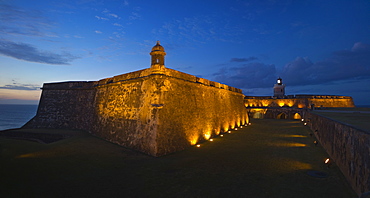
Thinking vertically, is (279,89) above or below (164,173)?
above

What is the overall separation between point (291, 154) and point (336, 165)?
2339 millimetres

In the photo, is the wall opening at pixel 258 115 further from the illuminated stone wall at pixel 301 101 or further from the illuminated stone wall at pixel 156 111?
the illuminated stone wall at pixel 156 111

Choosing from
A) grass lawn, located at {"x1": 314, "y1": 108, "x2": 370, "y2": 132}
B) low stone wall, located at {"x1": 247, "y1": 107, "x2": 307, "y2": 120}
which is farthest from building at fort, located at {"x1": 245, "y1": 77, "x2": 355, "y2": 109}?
grass lawn, located at {"x1": 314, "y1": 108, "x2": 370, "y2": 132}

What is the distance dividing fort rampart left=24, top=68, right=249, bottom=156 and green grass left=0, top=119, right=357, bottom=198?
4.14 feet

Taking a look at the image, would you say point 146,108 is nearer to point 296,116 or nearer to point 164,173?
point 164,173

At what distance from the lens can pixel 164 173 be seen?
725 centimetres

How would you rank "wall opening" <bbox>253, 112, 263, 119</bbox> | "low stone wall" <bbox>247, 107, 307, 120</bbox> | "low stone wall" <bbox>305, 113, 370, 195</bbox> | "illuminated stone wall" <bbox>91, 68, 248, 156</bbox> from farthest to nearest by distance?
"wall opening" <bbox>253, 112, 263, 119</bbox>, "low stone wall" <bbox>247, 107, 307, 120</bbox>, "illuminated stone wall" <bbox>91, 68, 248, 156</bbox>, "low stone wall" <bbox>305, 113, 370, 195</bbox>

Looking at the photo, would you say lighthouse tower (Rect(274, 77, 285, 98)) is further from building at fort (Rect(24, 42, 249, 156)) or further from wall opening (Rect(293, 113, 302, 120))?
building at fort (Rect(24, 42, 249, 156))

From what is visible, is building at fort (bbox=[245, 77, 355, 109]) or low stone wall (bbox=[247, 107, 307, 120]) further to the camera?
building at fort (bbox=[245, 77, 355, 109])

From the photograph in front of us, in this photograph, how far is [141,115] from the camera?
1105cm

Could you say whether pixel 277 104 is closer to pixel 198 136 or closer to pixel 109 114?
pixel 198 136

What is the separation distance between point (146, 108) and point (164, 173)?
4.56 metres

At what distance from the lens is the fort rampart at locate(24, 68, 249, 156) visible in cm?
1050

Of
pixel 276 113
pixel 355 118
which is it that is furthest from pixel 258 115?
pixel 355 118
